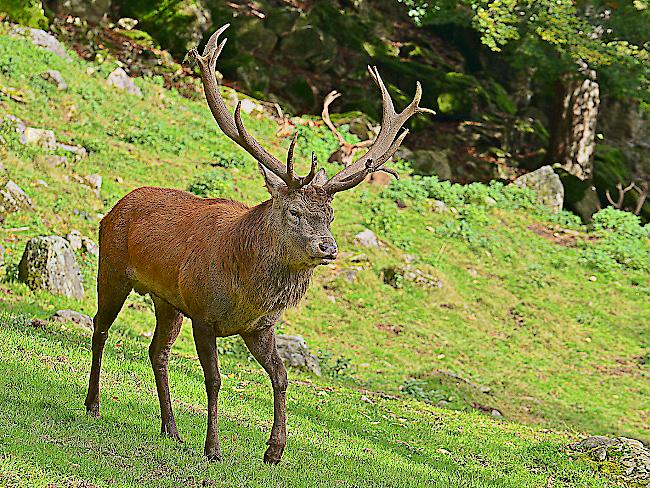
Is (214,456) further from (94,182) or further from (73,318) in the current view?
(94,182)

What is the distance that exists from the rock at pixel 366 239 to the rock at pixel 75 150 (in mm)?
5133

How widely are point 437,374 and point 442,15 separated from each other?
46.9 feet

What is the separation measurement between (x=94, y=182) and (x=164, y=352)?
8.20m

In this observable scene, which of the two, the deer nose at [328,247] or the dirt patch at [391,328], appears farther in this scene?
the dirt patch at [391,328]

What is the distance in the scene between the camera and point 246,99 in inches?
836

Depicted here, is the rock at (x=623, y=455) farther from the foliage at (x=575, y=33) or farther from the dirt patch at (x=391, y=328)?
the foliage at (x=575, y=33)

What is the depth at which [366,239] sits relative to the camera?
1580cm

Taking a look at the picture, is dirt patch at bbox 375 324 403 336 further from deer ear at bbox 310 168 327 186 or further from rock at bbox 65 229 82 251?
deer ear at bbox 310 168 327 186

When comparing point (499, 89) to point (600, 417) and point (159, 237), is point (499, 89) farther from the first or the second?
point (159, 237)

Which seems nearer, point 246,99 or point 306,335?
point 306,335

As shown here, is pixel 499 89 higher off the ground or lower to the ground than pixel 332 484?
higher

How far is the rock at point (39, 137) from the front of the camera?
563 inches

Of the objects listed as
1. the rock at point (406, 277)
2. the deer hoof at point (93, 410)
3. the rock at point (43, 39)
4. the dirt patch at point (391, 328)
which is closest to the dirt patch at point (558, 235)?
the rock at point (406, 277)

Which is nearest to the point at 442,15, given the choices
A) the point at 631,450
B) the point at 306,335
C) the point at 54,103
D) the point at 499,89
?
the point at 499,89
